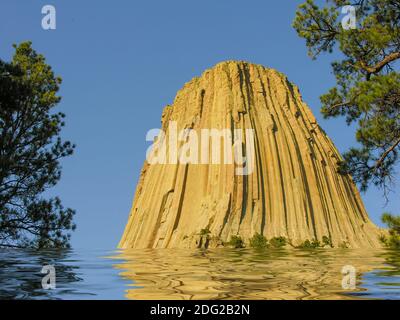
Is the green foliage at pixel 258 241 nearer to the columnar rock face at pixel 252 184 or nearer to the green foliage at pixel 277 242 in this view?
the green foliage at pixel 277 242

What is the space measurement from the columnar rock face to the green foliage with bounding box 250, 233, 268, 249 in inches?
56.2

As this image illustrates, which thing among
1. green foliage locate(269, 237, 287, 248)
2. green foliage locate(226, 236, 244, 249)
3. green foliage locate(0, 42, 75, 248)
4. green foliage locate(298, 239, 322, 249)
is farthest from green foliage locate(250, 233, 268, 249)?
green foliage locate(0, 42, 75, 248)

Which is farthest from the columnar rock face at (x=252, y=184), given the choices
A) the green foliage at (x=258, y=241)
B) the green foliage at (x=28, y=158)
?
the green foliage at (x=28, y=158)

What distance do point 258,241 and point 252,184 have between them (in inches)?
446

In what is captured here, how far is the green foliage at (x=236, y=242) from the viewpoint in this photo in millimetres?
57812

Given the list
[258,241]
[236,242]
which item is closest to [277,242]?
[258,241]

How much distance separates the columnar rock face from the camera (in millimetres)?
64750

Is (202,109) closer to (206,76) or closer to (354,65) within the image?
(206,76)

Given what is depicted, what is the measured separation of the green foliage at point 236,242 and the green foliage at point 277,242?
3.72m

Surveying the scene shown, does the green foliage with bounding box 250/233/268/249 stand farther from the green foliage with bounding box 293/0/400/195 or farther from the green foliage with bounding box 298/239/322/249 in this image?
the green foliage with bounding box 293/0/400/195

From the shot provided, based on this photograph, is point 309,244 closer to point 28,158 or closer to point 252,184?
point 252,184

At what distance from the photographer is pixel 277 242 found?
58.7 m

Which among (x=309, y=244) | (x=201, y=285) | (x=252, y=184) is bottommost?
(x=309, y=244)
